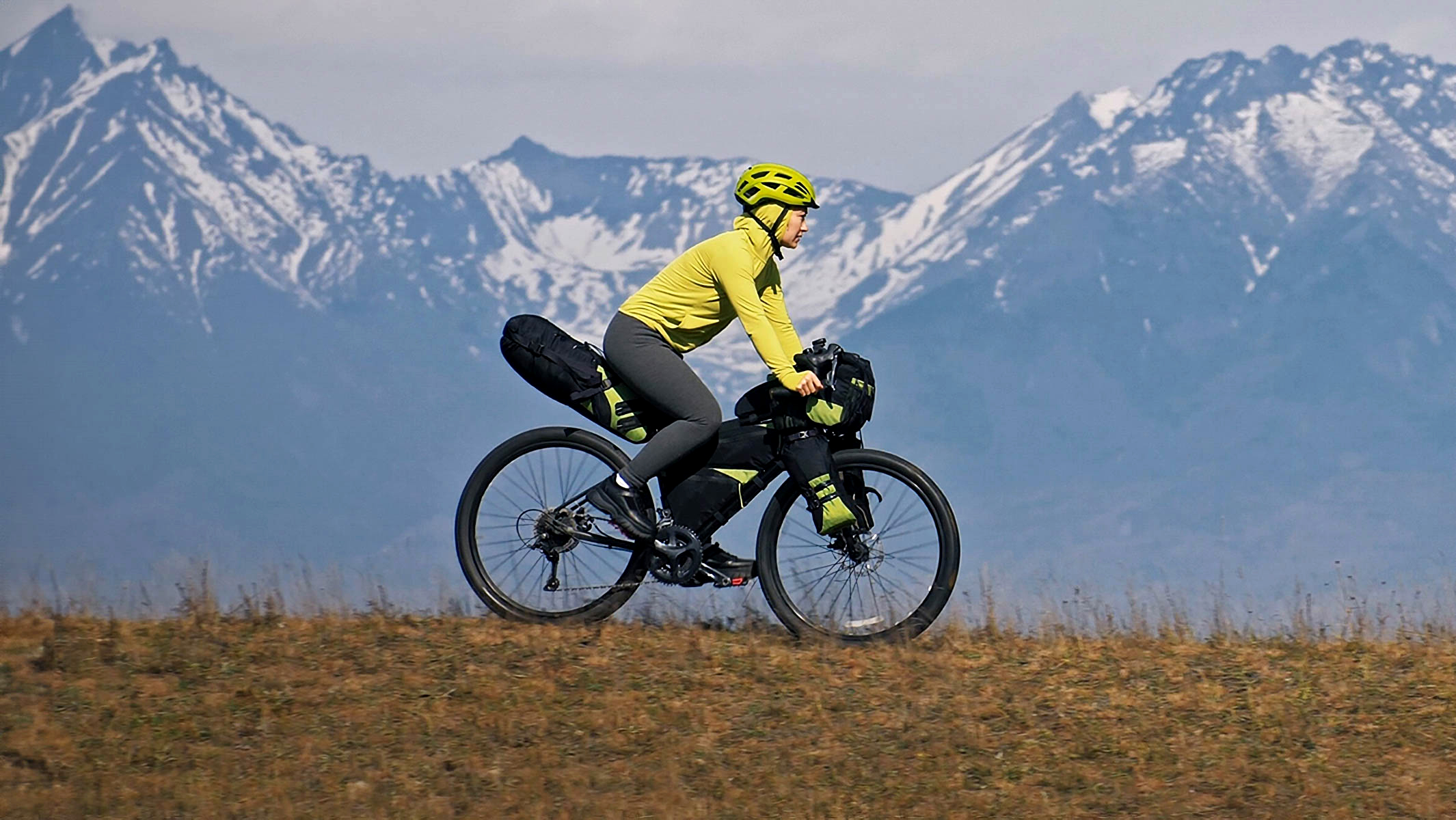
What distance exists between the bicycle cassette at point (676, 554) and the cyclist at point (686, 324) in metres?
0.10

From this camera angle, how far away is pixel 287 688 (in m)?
7.98

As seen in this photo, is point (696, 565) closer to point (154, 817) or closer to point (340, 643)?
point (340, 643)

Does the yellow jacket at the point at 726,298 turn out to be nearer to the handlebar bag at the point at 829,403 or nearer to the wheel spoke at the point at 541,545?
the handlebar bag at the point at 829,403

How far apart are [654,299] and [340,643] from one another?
232cm

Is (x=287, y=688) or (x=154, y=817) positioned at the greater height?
(x=287, y=688)

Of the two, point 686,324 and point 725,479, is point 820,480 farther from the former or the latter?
point 686,324

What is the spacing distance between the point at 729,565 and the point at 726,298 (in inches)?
53.6

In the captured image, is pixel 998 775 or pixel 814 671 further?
pixel 814 671

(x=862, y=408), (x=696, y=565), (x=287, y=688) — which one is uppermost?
(x=862, y=408)

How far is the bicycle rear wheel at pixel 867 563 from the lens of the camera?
28.3 feet

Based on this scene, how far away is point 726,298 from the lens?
28.4 ft

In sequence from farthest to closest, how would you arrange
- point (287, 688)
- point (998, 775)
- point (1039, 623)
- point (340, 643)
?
point (1039, 623) < point (340, 643) < point (287, 688) < point (998, 775)

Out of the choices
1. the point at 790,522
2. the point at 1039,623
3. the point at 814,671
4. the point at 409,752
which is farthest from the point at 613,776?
the point at 1039,623

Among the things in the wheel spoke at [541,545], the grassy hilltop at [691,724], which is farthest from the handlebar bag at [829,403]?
the grassy hilltop at [691,724]
